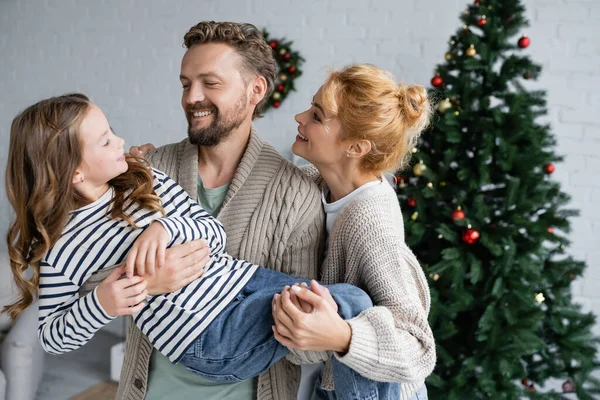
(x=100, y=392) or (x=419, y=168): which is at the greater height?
(x=419, y=168)

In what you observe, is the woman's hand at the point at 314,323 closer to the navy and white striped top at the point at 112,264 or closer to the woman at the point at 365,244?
the woman at the point at 365,244

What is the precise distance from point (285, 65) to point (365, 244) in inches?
105

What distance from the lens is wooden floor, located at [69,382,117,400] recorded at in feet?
11.2

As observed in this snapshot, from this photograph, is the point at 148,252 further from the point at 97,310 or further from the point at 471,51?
the point at 471,51

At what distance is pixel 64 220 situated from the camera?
4.02 ft

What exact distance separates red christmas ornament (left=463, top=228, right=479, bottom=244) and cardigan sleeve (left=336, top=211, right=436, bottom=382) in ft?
3.68

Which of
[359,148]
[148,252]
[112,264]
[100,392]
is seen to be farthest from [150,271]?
[100,392]

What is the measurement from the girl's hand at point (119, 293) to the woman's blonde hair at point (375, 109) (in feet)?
2.02

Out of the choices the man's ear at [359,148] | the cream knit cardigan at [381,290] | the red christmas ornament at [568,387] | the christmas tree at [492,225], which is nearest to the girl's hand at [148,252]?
the cream knit cardigan at [381,290]

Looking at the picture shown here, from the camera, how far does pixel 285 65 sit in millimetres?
3727

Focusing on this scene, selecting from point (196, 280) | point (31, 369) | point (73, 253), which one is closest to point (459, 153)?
point (196, 280)

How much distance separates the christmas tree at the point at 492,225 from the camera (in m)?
2.39

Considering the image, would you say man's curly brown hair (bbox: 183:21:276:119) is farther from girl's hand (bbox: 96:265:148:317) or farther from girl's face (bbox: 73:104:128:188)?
girl's hand (bbox: 96:265:148:317)

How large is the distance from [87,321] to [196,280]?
0.24 metres
